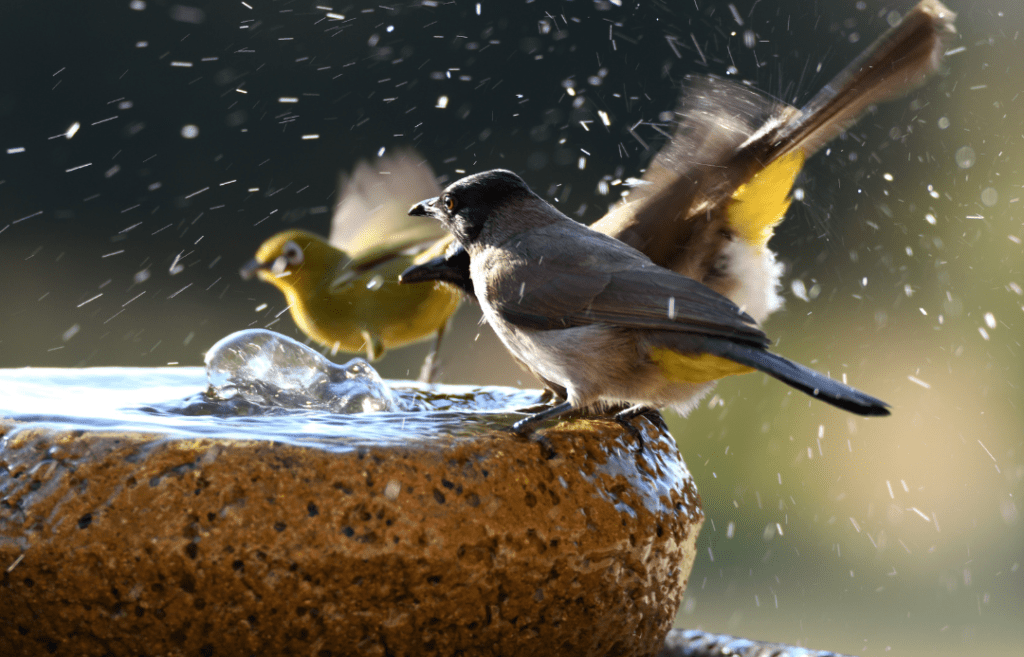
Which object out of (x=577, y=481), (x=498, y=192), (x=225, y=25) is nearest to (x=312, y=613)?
(x=577, y=481)

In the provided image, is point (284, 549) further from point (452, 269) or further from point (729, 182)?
point (729, 182)

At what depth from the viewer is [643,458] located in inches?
81.4

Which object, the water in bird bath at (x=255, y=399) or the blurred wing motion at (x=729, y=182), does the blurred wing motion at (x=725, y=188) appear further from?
the water in bird bath at (x=255, y=399)

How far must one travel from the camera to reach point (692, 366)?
218cm

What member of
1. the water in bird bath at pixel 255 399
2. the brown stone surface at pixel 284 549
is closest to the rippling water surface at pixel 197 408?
the water in bird bath at pixel 255 399

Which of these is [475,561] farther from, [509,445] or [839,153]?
[839,153]

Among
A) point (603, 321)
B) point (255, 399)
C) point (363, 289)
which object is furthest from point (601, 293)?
point (363, 289)

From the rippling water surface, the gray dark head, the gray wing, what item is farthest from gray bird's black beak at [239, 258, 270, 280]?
the gray wing

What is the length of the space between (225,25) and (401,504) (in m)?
5.83

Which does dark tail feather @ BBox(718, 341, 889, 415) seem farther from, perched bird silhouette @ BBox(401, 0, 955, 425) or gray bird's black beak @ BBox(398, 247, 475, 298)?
gray bird's black beak @ BBox(398, 247, 475, 298)

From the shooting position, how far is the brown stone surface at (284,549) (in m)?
1.59

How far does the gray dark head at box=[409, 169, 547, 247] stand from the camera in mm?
2639

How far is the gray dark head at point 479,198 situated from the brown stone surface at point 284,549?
982 millimetres

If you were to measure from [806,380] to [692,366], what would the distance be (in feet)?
1.31
